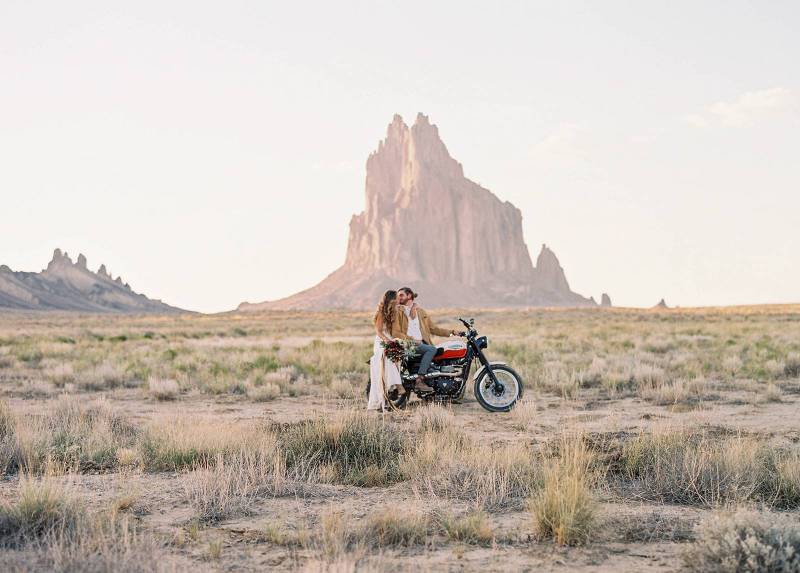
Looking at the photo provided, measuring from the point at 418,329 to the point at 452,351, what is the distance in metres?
0.76

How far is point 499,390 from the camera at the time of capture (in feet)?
40.6

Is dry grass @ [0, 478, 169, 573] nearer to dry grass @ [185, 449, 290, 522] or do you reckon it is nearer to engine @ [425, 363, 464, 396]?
dry grass @ [185, 449, 290, 522]

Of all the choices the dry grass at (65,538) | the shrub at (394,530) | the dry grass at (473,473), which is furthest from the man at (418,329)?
the dry grass at (65,538)

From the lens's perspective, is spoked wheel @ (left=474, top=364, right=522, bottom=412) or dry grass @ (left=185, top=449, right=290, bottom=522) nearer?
dry grass @ (left=185, top=449, right=290, bottom=522)

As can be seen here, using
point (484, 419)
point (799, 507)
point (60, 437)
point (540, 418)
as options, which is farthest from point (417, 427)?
point (799, 507)

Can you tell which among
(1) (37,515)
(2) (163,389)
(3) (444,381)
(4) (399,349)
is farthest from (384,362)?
(1) (37,515)

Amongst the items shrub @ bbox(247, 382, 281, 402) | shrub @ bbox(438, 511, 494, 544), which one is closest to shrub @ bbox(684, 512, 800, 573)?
shrub @ bbox(438, 511, 494, 544)

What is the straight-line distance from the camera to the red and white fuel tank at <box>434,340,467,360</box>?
40.4 feet

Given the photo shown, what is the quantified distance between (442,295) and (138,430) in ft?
615

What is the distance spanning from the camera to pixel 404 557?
5.02 m

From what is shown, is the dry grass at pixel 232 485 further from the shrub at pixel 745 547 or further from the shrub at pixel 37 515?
the shrub at pixel 745 547

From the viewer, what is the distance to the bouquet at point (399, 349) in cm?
1216

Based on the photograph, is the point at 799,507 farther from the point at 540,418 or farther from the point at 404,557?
the point at 540,418

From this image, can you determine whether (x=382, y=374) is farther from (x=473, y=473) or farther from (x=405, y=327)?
(x=473, y=473)
